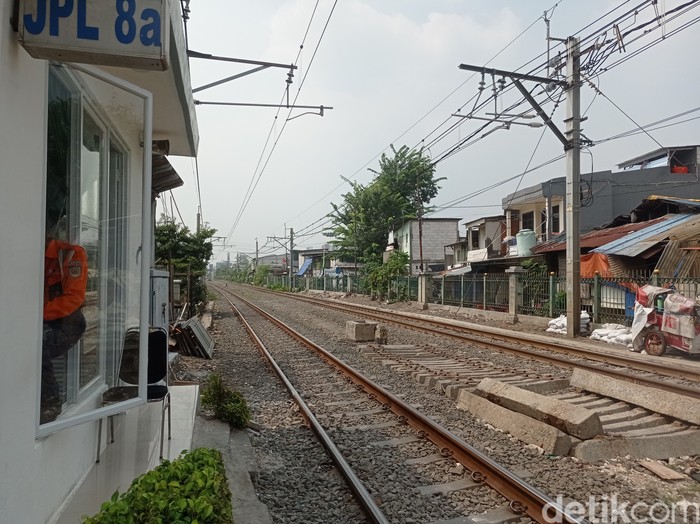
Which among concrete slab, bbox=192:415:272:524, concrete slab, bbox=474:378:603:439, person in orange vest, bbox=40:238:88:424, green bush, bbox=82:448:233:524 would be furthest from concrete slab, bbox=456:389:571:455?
person in orange vest, bbox=40:238:88:424

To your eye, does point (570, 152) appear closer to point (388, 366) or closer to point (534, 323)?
point (534, 323)

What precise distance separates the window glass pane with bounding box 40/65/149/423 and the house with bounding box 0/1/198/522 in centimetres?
1

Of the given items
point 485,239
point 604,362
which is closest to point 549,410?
point 604,362

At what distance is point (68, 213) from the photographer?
3.12 m

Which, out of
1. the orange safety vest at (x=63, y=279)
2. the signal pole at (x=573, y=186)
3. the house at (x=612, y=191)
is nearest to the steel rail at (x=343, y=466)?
the orange safety vest at (x=63, y=279)

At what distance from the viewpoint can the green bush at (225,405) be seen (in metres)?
5.89

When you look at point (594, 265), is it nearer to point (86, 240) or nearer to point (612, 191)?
point (612, 191)

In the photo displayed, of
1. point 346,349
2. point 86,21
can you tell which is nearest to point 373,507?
point 86,21

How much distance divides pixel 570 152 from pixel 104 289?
14668 millimetres

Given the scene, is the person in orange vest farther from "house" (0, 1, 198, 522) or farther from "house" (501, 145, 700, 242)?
"house" (501, 145, 700, 242)

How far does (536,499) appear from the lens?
3719 mm

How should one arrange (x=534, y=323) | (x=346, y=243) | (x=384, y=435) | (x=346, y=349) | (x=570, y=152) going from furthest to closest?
1. (x=346, y=243)
2. (x=534, y=323)
3. (x=570, y=152)
4. (x=346, y=349)
5. (x=384, y=435)

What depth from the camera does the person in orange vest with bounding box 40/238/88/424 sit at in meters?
2.75

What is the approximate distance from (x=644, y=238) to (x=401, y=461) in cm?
1407
